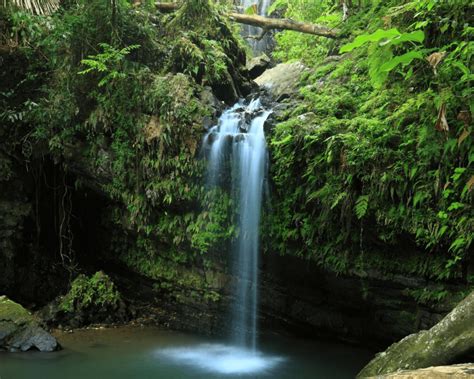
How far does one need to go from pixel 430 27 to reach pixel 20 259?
30.1 feet

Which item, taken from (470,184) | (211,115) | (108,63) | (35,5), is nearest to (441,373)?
(470,184)

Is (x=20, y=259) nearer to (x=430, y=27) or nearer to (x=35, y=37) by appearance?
(x=35, y=37)

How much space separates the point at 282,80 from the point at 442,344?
27.1 feet

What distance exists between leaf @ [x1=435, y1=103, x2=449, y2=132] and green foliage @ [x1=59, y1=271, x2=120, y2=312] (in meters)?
7.01

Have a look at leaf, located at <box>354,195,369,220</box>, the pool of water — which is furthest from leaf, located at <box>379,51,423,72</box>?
the pool of water

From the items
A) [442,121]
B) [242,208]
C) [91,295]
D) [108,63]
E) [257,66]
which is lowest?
[91,295]

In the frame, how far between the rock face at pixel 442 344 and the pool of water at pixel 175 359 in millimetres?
1617

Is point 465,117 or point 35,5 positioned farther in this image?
point 35,5

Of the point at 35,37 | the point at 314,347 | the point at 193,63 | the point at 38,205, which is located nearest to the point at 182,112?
the point at 193,63

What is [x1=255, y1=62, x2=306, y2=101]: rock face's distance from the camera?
995 cm

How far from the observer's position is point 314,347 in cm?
774

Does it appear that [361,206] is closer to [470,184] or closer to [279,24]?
[470,184]

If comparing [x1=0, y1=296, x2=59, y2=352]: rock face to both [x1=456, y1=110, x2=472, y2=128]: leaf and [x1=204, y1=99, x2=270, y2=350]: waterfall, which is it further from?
[x1=456, y1=110, x2=472, y2=128]: leaf

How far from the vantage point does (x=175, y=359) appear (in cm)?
722
